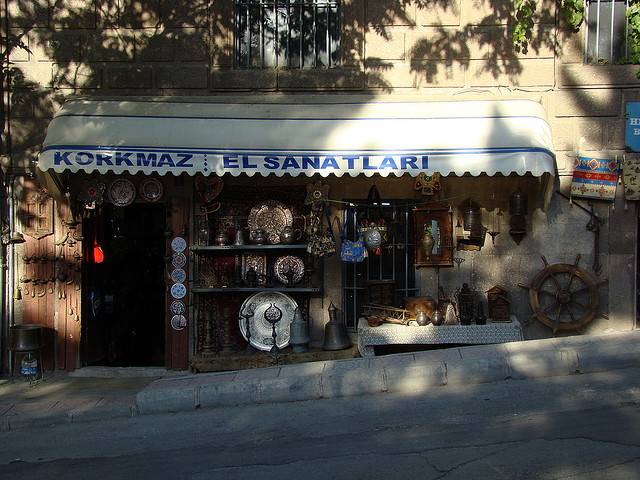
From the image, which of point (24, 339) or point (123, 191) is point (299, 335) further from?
point (24, 339)

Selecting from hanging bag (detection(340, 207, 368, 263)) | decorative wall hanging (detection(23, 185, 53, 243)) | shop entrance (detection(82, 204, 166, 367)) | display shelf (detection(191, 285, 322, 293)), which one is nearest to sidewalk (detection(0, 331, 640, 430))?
display shelf (detection(191, 285, 322, 293))

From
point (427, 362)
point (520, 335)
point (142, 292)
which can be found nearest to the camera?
point (427, 362)

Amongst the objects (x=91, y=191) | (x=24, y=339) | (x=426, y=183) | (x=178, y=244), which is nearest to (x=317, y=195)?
(x=426, y=183)

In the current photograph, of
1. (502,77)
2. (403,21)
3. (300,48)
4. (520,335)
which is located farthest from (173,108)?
(520,335)

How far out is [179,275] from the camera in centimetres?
805

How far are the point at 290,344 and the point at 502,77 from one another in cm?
422

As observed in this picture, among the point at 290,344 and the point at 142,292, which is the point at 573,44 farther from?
the point at 142,292

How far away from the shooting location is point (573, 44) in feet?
25.6

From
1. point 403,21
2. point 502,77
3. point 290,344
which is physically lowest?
point 290,344

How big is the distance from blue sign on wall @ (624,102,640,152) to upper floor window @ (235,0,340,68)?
3.65m

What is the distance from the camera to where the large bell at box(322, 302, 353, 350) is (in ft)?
25.5

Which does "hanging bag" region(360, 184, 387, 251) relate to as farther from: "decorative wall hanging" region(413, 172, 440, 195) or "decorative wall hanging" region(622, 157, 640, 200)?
"decorative wall hanging" region(622, 157, 640, 200)

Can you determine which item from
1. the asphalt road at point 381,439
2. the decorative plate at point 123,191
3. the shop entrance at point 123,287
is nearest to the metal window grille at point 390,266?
the asphalt road at point 381,439

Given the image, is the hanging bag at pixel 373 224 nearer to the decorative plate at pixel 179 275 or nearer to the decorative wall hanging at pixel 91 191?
the decorative plate at pixel 179 275
